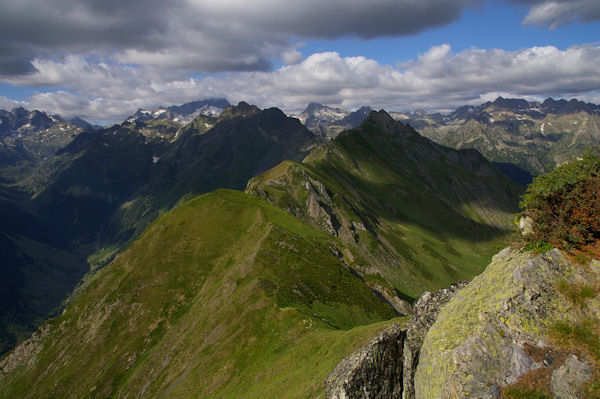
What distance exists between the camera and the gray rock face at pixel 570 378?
1162 cm

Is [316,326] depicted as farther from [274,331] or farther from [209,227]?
[209,227]

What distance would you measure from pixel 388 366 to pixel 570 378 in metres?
9.25

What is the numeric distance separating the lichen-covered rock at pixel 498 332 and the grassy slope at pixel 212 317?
751 inches

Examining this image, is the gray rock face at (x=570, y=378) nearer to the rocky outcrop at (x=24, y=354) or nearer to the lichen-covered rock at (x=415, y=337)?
the lichen-covered rock at (x=415, y=337)

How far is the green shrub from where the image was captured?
571 inches

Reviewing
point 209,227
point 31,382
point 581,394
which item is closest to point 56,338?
point 31,382

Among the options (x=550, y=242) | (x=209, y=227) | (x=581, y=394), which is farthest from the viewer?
(x=209, y=227)

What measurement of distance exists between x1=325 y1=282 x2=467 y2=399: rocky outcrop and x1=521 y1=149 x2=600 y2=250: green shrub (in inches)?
296

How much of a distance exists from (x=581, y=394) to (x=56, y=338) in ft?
351

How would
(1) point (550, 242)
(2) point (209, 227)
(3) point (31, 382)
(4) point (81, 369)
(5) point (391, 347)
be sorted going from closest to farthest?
1. (1) point (550, 242)
2. (5) point (391, 347)
3. (4) point (81, 369)
4. (3) point (31, 382)
5. (2) point (209, 227)

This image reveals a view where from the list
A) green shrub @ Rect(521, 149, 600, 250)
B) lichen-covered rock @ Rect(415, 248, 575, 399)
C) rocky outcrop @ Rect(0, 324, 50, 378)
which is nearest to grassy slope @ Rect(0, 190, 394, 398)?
rocky outcrop @ Rect(0, 324, 50, 378)

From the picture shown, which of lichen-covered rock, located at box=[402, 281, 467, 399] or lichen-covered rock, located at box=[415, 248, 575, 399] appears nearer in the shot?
lichen-covered rock, located at box=[415, 248, 575, 399]

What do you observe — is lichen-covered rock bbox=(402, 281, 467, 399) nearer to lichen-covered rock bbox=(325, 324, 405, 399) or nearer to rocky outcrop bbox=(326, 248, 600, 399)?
rocky outcrop bbox=(326, 248, 600, 399)

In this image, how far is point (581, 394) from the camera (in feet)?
37.8
